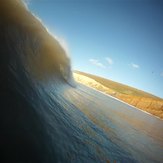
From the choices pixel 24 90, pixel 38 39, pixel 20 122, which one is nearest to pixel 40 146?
pixel 20 122

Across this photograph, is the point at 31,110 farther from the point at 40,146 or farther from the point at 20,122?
the point at 40,146

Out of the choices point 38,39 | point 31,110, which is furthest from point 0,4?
point 31,110

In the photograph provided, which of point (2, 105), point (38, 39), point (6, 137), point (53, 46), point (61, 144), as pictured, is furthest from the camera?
point (53, 46)

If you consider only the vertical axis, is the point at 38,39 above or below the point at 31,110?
above

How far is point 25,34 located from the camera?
19.3 meters

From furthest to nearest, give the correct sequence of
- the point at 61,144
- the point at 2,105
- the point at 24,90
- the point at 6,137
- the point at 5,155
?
the point at 24,90 < the point at 61,144 < the point at 2,105 < the point at 6,137 < the point at 5,155

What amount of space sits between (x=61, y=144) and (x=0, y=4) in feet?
47.3

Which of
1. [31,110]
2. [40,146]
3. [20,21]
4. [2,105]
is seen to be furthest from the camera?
[20,21]

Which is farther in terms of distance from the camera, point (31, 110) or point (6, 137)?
point (31, 110)

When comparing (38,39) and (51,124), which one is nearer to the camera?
(51,124)

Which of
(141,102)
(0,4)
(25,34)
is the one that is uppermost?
(0,4)

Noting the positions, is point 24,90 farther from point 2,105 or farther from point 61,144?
point 61,144

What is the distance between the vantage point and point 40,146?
25.8 ft

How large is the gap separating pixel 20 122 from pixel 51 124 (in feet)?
A: 9.13
